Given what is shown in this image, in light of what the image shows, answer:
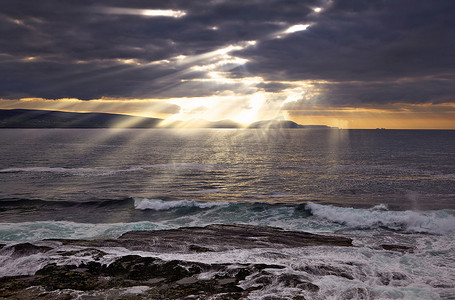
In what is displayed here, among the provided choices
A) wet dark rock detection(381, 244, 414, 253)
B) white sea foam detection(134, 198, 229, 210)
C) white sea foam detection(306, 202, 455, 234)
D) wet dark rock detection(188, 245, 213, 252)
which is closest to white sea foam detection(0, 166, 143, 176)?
white sea foam detection(134, 198, 229, 210)

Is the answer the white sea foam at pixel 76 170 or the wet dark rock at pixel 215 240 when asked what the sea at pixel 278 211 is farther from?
the wet dark rock at pixel 215 240

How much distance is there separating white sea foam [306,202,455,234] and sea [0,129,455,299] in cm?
8

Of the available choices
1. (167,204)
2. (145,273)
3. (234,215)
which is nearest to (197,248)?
(145,273)

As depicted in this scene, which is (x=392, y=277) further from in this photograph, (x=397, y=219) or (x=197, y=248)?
(x=397, y=219)

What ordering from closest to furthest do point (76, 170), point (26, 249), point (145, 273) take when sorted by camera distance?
1. point (145, 273)
2. point (26, 249)
3. point (76, 170)

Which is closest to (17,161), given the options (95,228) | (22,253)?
(95,228)

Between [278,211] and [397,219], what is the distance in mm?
11096

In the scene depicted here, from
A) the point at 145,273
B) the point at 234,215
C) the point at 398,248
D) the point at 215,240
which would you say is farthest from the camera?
the point at 234,215

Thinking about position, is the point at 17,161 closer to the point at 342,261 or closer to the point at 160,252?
the point at 160,252

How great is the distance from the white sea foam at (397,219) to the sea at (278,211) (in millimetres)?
85

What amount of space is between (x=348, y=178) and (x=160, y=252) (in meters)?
44.0

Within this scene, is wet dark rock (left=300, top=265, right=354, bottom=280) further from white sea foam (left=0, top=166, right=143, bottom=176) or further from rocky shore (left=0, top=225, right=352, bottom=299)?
white sea foam (left=0, top=166, right=143, bottom=176)

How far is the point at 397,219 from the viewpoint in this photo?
2875 centimetres

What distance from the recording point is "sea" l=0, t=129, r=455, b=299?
1670cm
